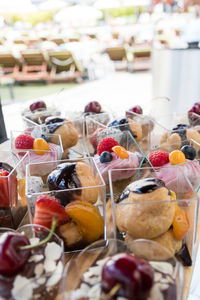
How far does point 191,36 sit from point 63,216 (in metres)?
3.79

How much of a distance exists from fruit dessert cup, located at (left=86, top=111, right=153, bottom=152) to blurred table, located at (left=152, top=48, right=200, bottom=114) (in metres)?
1.43

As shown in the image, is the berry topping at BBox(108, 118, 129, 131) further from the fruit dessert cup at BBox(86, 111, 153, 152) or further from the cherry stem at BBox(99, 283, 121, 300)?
the cherry stem at BBox(99, 283, 121, 300)

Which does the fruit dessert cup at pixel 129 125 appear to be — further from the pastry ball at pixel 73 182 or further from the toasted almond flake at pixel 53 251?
the toasted almond flake at pixel 53 251

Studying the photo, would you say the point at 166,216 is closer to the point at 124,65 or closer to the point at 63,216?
the point at 63,216

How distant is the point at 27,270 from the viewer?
1.73 ft

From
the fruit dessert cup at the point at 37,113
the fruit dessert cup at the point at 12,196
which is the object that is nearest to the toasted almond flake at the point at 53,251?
the fruit dessert cup at the point at 12,196

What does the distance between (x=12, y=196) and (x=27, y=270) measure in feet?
0.97

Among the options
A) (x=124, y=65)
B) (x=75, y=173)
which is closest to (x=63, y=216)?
(x=75, y=173)

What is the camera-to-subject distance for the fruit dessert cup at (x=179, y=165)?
805mm

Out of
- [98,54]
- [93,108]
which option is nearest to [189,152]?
[93,108]

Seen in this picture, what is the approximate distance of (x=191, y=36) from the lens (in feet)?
12.5

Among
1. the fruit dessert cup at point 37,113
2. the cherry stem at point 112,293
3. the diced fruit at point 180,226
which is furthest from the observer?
the fruit dessert cup at point 37,113

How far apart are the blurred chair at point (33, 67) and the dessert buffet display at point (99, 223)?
18.4 feet

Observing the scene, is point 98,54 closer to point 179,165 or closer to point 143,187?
point 179,165
